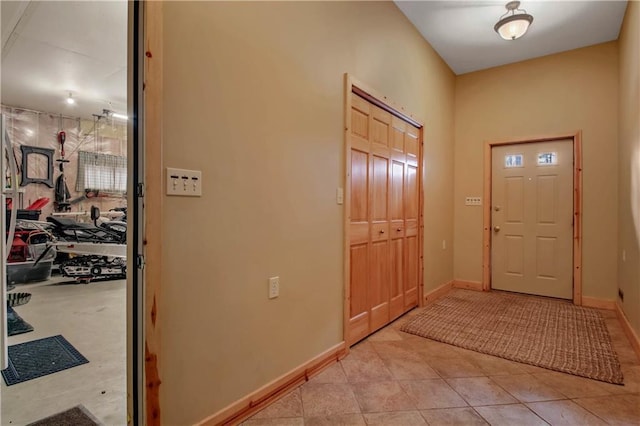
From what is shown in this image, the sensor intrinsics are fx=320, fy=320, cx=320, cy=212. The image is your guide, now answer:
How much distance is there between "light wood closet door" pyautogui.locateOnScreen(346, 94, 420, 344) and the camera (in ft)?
8.39

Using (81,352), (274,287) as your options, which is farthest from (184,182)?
(81,352)

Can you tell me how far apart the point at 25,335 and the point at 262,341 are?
2419mm

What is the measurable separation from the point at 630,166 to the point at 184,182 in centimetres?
366

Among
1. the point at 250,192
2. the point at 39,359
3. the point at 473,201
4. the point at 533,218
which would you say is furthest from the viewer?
the point at 473,201

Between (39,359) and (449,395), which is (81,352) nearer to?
(39,359)

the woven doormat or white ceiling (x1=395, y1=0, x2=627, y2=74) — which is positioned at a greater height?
white ceiling (x1=395, y1=0, x2=627, y2=74)

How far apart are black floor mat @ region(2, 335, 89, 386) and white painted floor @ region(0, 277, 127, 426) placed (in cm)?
5

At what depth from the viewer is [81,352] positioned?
8.05 feet

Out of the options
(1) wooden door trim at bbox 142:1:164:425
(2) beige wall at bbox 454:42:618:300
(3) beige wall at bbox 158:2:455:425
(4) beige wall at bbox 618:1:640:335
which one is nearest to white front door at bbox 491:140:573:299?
(2) beige wall at bbox 454:42:618:300

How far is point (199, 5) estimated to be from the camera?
1.43 meters

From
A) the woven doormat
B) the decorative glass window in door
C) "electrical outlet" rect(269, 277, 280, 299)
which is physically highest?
the decorative glass window in door

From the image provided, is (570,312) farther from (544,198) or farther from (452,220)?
(452,220)

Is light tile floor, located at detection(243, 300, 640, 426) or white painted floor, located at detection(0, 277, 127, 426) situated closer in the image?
light tile floor, located at detection(243, 300, 640, 426)

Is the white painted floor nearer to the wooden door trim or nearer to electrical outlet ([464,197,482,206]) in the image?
the wooden door trim
